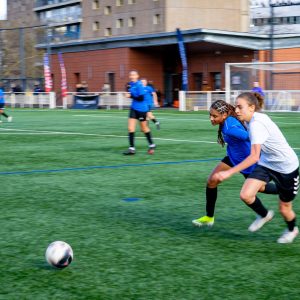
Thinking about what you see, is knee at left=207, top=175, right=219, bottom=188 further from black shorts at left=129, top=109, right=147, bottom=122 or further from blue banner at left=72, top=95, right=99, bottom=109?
blue banner at left=72, top=95, right=99, bottom=109

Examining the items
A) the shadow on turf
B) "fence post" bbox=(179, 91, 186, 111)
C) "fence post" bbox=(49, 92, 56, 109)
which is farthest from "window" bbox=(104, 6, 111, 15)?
the shadow on turf

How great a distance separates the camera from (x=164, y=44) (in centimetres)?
4447

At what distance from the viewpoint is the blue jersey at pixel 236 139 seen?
20.4 feet

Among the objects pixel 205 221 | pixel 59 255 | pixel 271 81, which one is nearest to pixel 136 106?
pixel 205 221

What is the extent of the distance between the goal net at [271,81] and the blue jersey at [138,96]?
52.4ft

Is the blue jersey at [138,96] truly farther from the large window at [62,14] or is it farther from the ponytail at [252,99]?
the large window at [62,14]

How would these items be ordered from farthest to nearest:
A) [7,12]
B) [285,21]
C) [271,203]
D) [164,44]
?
[7,12], [285,21], [164,44], [271,203]

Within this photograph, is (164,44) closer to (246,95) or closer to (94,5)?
(94,5)

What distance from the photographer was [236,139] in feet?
20.7

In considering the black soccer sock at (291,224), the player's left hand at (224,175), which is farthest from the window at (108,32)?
the player's left hand at (224,175)

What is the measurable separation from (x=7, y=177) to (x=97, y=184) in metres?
1.67

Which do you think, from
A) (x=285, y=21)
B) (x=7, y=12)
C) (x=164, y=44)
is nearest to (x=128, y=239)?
(x=164, y=44)

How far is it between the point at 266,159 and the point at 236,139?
0.54 metres

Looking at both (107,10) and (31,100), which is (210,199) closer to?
(31,100)
